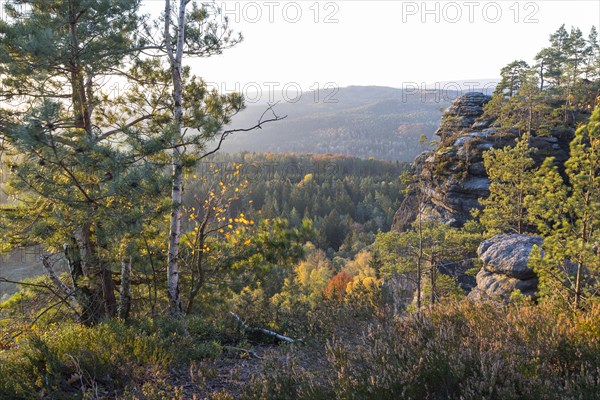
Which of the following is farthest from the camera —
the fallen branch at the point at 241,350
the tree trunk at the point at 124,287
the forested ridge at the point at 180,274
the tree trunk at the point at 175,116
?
the tree trunk at the point at 124,287

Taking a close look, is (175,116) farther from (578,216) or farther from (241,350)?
(578,216)

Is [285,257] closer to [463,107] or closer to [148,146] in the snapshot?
[148,146]

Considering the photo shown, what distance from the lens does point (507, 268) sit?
539 inches

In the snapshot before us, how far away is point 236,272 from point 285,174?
10558 centimetres

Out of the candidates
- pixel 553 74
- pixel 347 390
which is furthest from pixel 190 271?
pixel 553 74

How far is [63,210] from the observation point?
6047 mm

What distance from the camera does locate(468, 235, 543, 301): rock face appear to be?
1342 centimetres

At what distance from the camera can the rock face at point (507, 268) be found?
13.4 metres

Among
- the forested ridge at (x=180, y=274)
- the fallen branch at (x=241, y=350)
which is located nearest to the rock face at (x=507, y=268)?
the forested ridge at (x=180, y=274)

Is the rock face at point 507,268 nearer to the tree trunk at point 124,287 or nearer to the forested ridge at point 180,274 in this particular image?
the forested ridge at point 180,274

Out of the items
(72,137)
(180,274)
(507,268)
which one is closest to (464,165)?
(507,268)

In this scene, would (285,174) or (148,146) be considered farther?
(285,174)

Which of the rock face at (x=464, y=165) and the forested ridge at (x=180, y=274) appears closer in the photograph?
the forested ridge at (x=180, y=274)

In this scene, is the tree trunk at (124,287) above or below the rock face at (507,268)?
above
